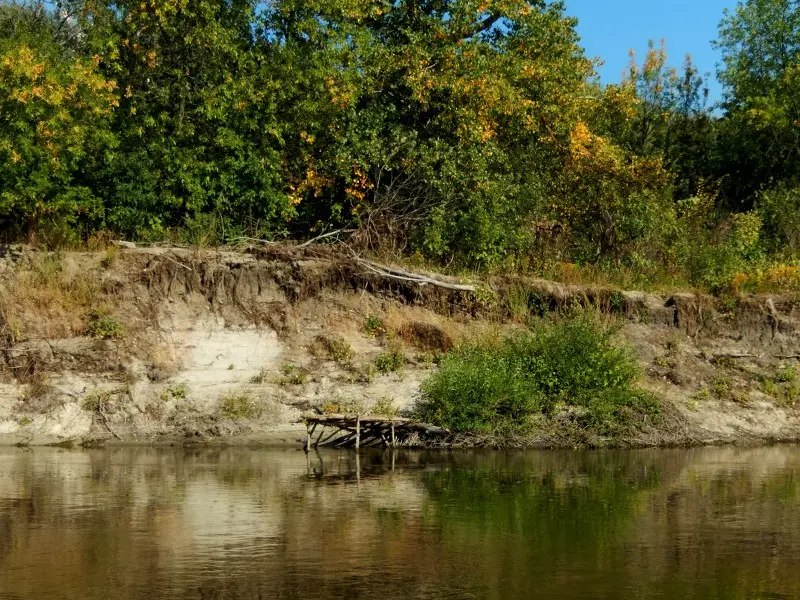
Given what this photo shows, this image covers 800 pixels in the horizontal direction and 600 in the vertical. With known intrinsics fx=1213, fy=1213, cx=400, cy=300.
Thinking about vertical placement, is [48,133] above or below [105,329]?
above

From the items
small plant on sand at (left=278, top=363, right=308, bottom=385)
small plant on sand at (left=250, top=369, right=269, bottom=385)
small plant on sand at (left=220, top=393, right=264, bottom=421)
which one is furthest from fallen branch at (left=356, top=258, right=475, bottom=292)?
small plant on sand at (left=220, top=393, right=264, bottom=421)

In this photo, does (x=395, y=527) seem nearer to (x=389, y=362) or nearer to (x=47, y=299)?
(x=389, y=362)

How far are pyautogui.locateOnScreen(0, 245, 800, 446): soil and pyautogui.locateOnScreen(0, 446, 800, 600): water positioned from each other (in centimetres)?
268

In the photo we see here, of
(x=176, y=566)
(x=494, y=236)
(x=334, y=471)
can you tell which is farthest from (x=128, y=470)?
(x=494, y=236)

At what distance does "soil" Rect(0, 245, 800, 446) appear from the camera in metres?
29.6

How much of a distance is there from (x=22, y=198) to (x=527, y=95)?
15.3 meters

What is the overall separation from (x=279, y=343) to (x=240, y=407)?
124 inches

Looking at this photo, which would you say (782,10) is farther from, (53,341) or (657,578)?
(657,578)

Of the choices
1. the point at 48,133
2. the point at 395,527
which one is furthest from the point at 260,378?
the point at 395,527

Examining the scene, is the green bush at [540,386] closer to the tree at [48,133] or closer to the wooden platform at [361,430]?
the wooden platform at [361,430]

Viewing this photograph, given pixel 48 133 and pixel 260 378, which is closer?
pixel 260 378

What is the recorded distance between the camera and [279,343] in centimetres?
3231

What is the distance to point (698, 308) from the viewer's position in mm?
35156

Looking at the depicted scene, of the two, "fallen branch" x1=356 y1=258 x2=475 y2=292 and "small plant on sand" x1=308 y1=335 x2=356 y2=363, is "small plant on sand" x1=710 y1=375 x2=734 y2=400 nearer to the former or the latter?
"fallen branch" x1=356 y1=258 x2=475 y2=292
